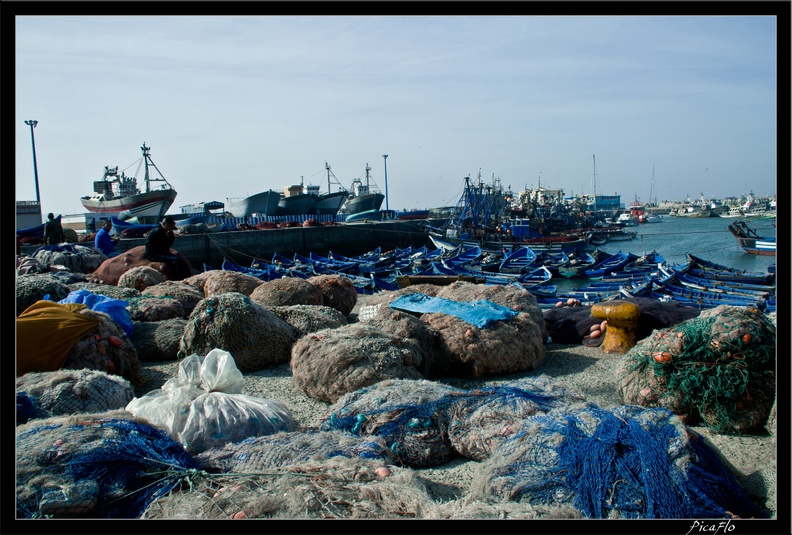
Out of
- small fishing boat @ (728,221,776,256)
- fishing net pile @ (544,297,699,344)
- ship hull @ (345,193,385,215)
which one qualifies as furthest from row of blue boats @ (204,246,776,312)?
ship hull @ (345,193,385,215)

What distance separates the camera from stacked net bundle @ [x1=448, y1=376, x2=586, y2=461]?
3.82 metres

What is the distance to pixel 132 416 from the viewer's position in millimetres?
3652

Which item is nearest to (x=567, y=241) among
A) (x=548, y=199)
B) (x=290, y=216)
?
(x=290, y=216)

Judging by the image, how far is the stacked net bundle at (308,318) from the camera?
724 cm

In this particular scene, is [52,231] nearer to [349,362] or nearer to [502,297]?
[502,297]

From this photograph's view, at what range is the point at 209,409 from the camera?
4.10 meters

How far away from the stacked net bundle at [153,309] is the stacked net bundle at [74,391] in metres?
3.35

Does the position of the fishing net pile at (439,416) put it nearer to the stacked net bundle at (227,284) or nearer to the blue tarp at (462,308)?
the blue tarp at (462,308)

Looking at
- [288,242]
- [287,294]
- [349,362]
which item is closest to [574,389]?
[349,362]

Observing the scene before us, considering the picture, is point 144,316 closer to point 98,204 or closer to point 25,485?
point 25,485

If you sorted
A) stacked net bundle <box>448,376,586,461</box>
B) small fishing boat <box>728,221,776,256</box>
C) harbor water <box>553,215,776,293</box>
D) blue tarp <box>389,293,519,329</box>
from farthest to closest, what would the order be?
small fishing boat <box>728,221,776,256</box>, harbor water <box>553,215,776,293</box>, blue tarp <box>389,293,519,329</box>, stacked net bundle <box>448,376,586,461</box>

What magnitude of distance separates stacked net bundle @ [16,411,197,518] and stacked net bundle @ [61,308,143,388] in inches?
86.4

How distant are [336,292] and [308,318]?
2.18m

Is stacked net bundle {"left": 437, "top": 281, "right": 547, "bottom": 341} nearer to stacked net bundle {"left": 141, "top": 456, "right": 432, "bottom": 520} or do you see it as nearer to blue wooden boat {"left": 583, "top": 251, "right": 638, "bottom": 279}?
stacked net bundle {"left": 141, "top": 456, "right": 432, "bottom": 520}
